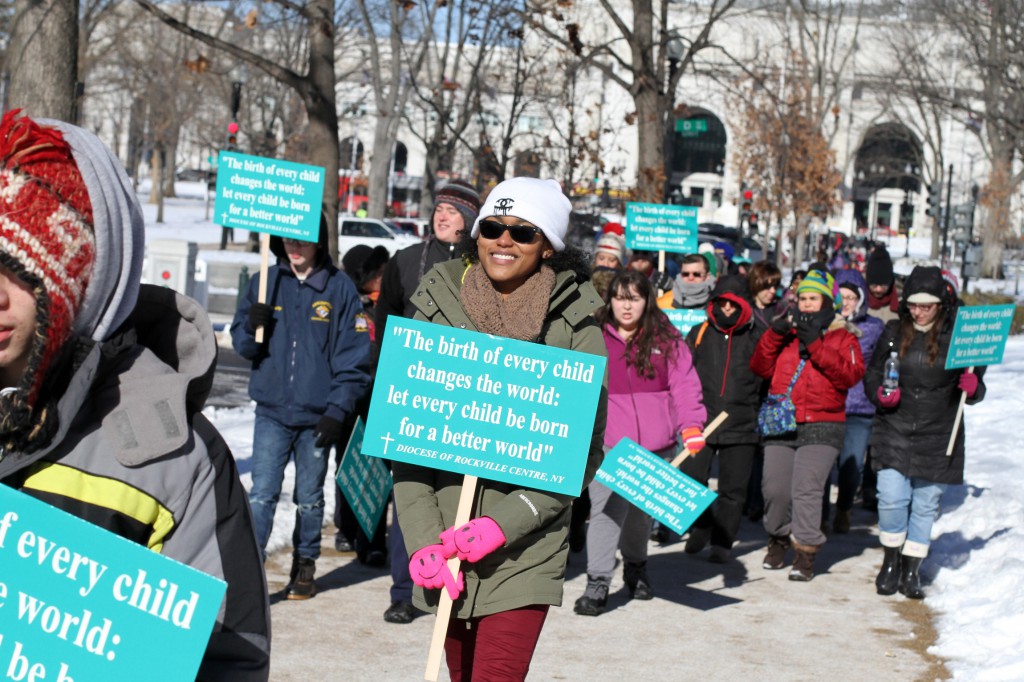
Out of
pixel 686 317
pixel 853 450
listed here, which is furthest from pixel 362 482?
pixel 853 450

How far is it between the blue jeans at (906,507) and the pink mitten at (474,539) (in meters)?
5.22

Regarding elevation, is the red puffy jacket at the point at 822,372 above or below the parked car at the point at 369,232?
below

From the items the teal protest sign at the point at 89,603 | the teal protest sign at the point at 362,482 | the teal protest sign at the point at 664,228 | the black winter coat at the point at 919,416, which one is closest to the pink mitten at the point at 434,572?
the teal protest sign at the point at 89,603

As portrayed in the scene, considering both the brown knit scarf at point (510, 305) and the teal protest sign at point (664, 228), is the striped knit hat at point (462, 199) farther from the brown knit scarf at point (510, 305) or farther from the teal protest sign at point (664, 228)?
the teal protest sign at point (664, 228)

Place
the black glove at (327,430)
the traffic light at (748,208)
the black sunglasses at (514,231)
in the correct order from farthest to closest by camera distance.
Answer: the traffic light at (748,208) → the black glove at (327,430) → the black sunglasses at (514,231)

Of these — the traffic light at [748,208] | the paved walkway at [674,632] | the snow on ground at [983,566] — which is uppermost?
the traffic light at [748,208]

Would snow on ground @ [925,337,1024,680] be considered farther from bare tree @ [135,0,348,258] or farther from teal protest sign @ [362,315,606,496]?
bare tree @ [135,0,348,258]

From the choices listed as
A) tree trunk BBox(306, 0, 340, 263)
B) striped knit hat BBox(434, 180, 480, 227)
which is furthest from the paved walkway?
tree trunk BBox(306, 0, 340, 263)

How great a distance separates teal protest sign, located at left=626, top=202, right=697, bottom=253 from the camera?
14266mm

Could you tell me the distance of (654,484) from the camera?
7.66 meters

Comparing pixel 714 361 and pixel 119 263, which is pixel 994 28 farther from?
pixel 119 263

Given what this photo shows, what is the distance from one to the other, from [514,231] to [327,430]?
2.81 m

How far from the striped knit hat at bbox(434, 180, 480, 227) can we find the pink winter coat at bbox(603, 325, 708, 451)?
106 centimetres

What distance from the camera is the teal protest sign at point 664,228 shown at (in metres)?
14.3
